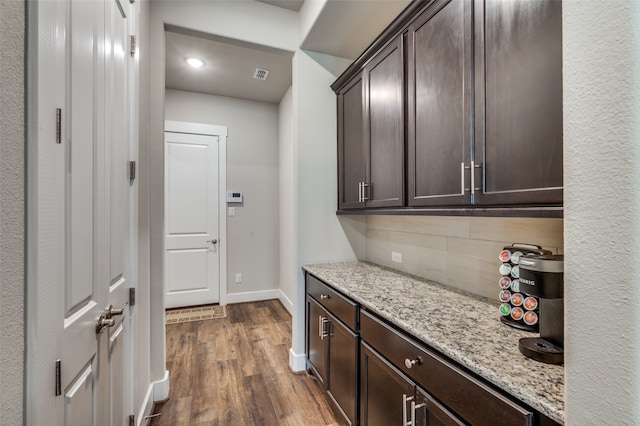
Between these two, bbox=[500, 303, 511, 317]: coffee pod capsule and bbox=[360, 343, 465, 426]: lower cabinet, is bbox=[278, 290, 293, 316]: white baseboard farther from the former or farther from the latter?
bbox=[500, 303, 511, 317]: coffee pod capsule

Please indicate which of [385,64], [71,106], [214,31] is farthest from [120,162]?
[385,64]

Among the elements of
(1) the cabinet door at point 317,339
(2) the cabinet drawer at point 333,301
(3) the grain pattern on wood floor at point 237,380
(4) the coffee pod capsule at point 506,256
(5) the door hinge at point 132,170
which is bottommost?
(3) the grain pattern on wood floor at point 237,380

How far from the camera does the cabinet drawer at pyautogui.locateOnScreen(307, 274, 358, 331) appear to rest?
155 cm

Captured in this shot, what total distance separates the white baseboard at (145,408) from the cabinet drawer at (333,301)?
1.19 m

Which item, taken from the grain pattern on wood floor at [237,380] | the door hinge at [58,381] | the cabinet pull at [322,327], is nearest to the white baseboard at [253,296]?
the grain pattern on wood floor at [237,380]

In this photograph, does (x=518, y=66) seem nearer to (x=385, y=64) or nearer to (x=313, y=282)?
(x=385, y=64)

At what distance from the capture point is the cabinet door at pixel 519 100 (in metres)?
0.89

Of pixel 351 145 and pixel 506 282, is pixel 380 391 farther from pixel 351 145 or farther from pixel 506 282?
pixel 351 145

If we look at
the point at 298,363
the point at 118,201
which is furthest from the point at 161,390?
the point at 118,201

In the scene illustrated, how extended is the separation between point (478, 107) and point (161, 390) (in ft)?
8.15

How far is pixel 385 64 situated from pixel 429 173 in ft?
2.58

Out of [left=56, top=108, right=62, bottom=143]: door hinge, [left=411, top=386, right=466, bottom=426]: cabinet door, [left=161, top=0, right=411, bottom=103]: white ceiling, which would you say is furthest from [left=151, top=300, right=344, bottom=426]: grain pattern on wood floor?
[left=161, top=0, right=411, bottom=103]: white ceiling

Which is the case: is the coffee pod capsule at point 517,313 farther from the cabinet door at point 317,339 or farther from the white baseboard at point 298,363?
the white baseboard at point 298,363

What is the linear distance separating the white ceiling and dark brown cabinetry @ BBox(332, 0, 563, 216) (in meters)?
0.36
